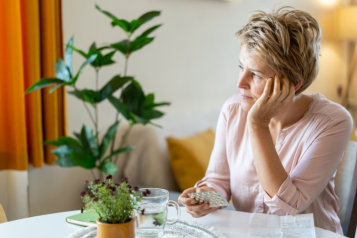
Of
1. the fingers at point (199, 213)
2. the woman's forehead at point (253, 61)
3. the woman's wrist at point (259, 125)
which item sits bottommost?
the fingers at point (199, 213)

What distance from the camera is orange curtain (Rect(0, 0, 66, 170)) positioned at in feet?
5.88

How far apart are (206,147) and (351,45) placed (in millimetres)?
2447

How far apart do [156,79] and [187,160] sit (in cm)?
61

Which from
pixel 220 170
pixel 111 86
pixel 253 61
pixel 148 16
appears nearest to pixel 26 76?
pixel 111 86

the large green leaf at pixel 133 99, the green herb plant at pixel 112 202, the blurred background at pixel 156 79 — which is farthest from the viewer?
the blurred background at pixel 156 79

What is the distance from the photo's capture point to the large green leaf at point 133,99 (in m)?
1.86

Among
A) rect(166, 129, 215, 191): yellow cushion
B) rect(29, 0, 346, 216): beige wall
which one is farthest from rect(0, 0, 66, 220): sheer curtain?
rect(166, 129, 215, 191): yellow cushion

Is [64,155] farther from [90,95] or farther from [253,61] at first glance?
[253,61]

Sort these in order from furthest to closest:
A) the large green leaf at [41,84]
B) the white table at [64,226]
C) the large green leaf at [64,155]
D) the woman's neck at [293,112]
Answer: the large green leaf at [64,155], the large green leaf at [41,84], the woman's neck at [293,112], the white table at [64,226]

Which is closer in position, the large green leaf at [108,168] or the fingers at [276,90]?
the fingers at [276,90]

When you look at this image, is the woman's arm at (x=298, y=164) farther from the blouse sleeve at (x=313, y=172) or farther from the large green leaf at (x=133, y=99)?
the large green leaf at (x=133, y=99)

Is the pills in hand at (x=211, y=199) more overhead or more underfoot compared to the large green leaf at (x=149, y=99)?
more underfoot

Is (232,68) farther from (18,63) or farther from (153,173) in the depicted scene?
(18,63)

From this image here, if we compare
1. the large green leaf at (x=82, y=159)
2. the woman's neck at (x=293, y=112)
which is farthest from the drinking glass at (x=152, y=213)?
the large green leaf at (x=82, y=159)
